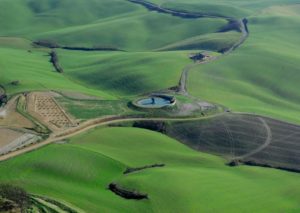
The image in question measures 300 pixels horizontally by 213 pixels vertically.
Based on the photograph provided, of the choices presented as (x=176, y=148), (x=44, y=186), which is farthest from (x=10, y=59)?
(x=44, y=186)

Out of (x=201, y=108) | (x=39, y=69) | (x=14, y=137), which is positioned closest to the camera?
(x=14, y=137)

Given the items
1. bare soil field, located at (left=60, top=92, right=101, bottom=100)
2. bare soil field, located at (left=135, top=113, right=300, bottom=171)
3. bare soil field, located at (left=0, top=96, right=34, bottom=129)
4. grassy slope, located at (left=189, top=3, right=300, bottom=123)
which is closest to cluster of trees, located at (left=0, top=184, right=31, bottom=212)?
bare soil field, located at (left=0, top=96, right=34, bottom=129)

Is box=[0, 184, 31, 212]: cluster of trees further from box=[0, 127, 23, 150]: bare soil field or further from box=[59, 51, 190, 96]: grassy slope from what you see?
box=[59, 51, 190, 96]: grassy slope

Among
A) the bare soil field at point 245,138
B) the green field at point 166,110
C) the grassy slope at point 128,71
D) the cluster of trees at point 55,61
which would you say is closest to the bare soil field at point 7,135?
the green field at point 166,110

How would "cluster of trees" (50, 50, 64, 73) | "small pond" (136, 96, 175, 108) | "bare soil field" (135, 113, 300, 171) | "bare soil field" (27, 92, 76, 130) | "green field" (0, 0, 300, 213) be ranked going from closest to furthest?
"green field" (0, 0, 300, 213), "bare soil field" (135, 113, 300, 171), "bare soil field" (27, 92, 76, 130), "small pond" (136, 96, 175, 108), "cluster of trees" (50, 50, 64, 73)

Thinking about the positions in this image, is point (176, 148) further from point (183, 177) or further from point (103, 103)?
point (103, 103)

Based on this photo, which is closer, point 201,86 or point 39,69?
point 201,86

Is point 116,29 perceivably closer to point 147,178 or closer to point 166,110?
point 166,110
